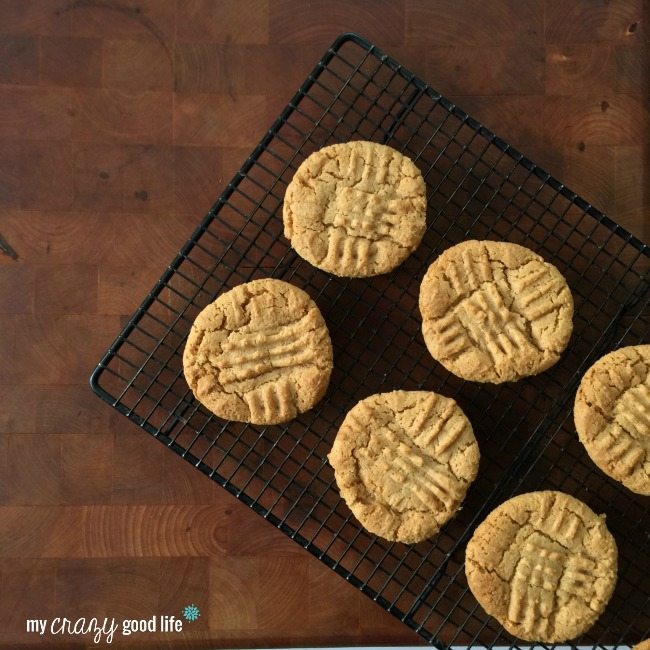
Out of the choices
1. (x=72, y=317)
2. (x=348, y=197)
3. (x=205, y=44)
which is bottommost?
(x=72, y=317)

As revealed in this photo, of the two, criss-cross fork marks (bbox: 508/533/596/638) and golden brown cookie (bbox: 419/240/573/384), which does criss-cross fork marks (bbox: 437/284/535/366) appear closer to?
golden brown cookie (bbox: 419/240/573/384)

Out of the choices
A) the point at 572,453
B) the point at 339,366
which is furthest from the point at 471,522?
the point at 339,366

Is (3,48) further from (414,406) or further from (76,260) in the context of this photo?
(414,406)

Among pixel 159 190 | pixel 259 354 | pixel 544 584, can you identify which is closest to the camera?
pixel 544 584

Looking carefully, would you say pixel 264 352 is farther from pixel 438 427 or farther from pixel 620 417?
pixel 620 417

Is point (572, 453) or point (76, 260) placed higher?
point (572, 453)

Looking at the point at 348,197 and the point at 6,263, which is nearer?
the point at 348,197

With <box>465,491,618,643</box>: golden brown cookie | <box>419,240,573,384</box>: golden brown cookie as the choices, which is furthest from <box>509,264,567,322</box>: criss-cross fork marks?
<box>465,491,618,643</box>: golden brown cookie

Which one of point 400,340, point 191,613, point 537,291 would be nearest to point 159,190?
point 400,340
